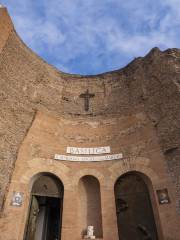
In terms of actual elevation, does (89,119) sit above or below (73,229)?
above

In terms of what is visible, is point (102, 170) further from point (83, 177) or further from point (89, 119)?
point (89, 119)

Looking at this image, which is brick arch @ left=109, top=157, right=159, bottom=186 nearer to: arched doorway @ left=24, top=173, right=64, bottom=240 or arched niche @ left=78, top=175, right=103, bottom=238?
arched niche @ left=78, top=175, right=103, bottom=238

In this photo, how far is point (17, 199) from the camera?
27.3 ft

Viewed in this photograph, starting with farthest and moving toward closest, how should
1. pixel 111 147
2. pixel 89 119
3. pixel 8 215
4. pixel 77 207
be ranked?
pixel 89 119 < pixel 111 147 < pixel 77 207 < pixel 8 215

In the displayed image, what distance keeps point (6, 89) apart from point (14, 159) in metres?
3.49

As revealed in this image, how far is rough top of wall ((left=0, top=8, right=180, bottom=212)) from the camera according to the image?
964 centimetres

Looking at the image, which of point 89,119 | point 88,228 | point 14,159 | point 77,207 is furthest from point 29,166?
point 89,119

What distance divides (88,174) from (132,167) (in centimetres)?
207

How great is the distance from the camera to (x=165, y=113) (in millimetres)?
10312

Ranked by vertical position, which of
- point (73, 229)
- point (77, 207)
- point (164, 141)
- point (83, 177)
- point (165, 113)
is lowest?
point (73, 229)

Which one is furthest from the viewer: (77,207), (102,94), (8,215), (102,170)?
(102,94)

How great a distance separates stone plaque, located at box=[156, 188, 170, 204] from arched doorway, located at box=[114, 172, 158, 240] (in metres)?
0.67

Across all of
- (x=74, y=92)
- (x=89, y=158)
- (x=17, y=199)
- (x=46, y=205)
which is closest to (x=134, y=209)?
(x=89, y=158)

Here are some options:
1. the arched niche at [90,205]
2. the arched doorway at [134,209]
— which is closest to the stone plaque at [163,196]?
the arched doorway at [134,209]
